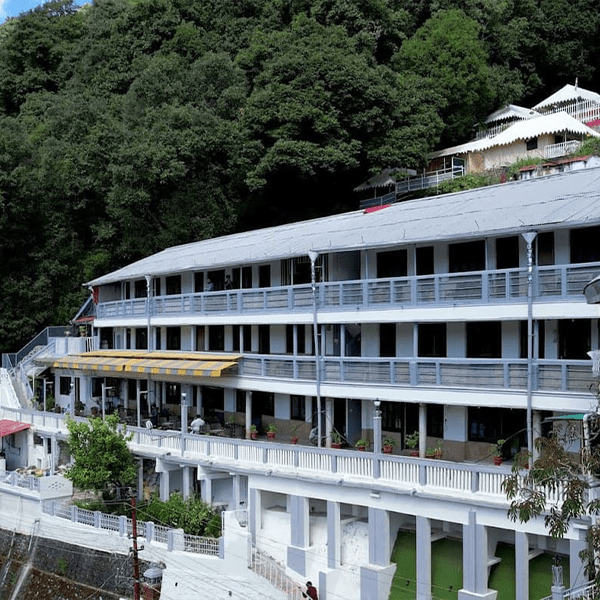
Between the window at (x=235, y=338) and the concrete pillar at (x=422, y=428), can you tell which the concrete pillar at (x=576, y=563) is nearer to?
the concrete pillar at (x=422, y=428)

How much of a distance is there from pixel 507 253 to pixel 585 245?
223cm

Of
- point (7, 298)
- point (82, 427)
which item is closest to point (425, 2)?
point (7, 298)

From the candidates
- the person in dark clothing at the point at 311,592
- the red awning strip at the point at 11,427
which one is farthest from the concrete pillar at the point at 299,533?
the red awning strip at the point at 11,427

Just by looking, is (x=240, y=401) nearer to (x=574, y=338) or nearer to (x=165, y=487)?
(x=165, y=487)

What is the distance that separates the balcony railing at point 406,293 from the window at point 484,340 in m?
1.16

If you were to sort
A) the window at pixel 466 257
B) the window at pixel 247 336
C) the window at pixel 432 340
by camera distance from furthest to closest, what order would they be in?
the window at pixel 247 336 < the window at pixel 432 340 < the window at pixel 466 257

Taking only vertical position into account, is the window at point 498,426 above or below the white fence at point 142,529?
above

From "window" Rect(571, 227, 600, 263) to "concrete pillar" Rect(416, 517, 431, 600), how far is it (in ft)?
23.8

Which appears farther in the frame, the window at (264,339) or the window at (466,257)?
the window at (264,339)

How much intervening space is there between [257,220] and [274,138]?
6452 mm

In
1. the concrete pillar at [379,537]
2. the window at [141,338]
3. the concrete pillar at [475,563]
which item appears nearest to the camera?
the concrete pillar at [475,563]

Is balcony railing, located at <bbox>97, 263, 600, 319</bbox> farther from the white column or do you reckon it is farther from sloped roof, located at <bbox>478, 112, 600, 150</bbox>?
sloped roof, located at <bbox>478, 112, 600, 150</bbox>

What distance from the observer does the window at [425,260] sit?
79.4 ft

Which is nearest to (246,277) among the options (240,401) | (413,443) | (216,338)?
(216,338)
